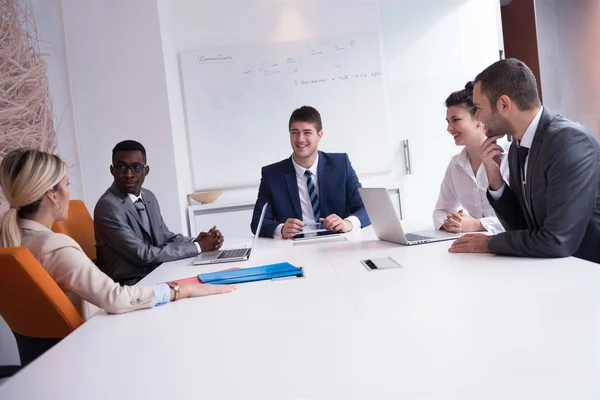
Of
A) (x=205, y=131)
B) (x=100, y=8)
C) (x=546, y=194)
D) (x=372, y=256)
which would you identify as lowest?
(x=372, y=256)

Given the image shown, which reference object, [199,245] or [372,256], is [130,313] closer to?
[372,256]

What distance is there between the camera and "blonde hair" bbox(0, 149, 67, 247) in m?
1.84

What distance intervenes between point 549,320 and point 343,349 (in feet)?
1.46

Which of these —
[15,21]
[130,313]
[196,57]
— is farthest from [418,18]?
[130,313]

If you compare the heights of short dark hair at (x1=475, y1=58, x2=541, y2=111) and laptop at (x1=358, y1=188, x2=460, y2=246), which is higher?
short dark hair at (x1=475, y1=58, x2=541, y2=111)

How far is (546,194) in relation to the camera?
1896mm

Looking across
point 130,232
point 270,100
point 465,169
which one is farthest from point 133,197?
point 270,100

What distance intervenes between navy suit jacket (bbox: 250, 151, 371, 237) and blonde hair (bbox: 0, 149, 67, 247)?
159 centimetres

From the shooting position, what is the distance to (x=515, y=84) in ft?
6.67

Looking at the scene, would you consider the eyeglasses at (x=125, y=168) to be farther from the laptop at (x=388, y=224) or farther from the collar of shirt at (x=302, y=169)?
the laptop at (x=388, y=224)

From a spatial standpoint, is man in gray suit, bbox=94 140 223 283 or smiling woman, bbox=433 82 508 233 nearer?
man in gray suit, bbox=94 140 223 283

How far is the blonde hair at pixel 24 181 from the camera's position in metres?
1.84

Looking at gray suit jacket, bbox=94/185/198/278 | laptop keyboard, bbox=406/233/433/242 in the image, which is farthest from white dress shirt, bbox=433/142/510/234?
gray suit jacket, bbox=94/185/198/278

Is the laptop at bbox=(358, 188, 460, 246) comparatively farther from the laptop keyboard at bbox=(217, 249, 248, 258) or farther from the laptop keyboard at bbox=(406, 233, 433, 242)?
the laptop keyboard at bbox=(217, 249, 248, 258)
